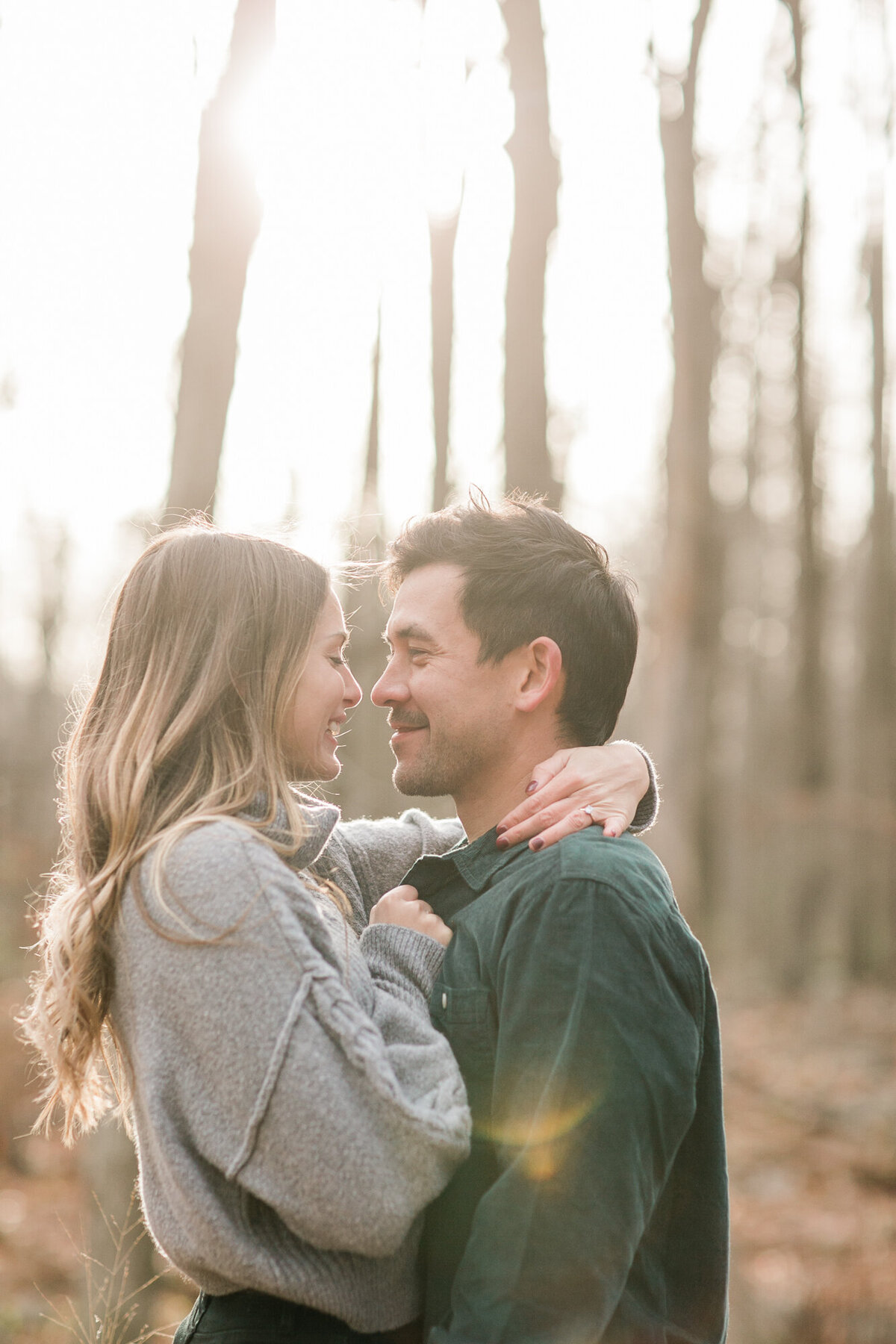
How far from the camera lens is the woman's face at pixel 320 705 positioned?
2293 millimetres

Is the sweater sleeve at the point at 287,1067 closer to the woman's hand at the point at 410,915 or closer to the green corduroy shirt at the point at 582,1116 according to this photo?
the green corduroy shirt at the point at 582,1116

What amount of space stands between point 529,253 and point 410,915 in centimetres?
533

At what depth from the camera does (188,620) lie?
2.20 meters

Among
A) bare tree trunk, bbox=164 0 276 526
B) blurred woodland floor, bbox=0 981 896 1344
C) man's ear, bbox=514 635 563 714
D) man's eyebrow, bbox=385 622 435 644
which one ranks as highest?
bare tree trunk, bbox=164 0 276 526

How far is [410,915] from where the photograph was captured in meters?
2.24

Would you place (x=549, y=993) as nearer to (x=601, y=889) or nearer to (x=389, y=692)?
(x=601, y=889)

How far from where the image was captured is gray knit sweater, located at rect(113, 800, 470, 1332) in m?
1.70

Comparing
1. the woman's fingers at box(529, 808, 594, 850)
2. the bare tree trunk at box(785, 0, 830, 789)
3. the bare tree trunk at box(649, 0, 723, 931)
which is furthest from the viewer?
the bare tree trunk at box(785, 0, 830, 789)

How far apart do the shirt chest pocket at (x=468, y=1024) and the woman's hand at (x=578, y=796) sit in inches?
13.1

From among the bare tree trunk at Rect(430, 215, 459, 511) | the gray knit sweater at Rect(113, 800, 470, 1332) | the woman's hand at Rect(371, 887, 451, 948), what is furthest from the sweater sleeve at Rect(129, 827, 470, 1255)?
the bare tree trunk at Rect(430, 215, 459, 511)

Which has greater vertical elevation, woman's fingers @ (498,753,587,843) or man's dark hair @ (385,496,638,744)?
man's dark hair @ (385,496,638,744)

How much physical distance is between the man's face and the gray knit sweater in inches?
26.9

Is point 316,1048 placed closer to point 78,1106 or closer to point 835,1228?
point 78,1106

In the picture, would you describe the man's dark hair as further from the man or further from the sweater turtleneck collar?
the sweater turtleneck collar
